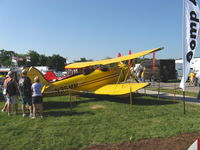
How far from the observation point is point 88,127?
5316mm

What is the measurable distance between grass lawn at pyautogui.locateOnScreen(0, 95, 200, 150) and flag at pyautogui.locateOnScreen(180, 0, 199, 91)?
1646 mm

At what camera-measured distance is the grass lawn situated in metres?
4.30

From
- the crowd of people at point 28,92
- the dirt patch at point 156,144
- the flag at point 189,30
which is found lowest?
the dirt patch at point 156,144

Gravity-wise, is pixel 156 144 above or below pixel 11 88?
below

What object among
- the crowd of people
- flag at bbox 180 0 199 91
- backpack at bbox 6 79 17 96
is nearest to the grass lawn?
the crowd of people

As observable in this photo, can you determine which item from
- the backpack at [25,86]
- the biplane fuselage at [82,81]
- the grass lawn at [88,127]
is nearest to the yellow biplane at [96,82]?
the biplane fuselage at [82,81]

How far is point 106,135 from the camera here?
4.63m

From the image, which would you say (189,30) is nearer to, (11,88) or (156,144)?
(156,144)

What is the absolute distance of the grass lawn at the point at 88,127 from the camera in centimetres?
430

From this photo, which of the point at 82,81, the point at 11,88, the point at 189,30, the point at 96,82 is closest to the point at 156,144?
the point at 189,30

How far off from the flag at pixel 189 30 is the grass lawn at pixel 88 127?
1.65 m

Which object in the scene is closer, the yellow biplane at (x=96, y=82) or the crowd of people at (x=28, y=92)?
the crowd of people at (x=28, y=92)

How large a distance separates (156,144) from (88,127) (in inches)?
84.7

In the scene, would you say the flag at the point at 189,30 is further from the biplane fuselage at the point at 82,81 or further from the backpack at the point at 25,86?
the backpack at the point at 25,86
